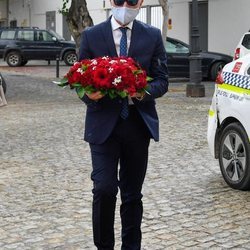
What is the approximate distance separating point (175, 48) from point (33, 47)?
11721 mm

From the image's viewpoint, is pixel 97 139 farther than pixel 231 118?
No

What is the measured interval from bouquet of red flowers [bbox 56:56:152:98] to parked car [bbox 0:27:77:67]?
92.2 ft

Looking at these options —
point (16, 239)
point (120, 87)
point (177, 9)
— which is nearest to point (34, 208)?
point (16, 239)

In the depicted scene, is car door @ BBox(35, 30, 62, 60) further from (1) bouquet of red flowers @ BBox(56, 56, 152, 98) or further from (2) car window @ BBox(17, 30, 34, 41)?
(1) bouquet of red flowers @ BBox(56, 56, 152, 98)

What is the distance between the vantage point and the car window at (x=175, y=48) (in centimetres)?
2167

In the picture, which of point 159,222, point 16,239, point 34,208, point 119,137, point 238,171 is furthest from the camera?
point 238,171

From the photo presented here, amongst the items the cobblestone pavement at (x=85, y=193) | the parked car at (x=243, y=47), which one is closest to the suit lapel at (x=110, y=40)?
the cobblestone pavement at (x=85, y=193)

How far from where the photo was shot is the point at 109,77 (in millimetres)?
3699

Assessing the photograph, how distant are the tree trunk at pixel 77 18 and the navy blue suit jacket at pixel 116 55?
13788mm

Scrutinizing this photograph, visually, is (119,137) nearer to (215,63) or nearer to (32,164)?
(32,164)

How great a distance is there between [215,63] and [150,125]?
711 inches

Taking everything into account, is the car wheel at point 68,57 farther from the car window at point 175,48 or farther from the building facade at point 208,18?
the car window at point 175,48

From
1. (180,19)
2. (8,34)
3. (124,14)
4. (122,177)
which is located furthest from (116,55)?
(8,34)

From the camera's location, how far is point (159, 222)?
18.0ft
